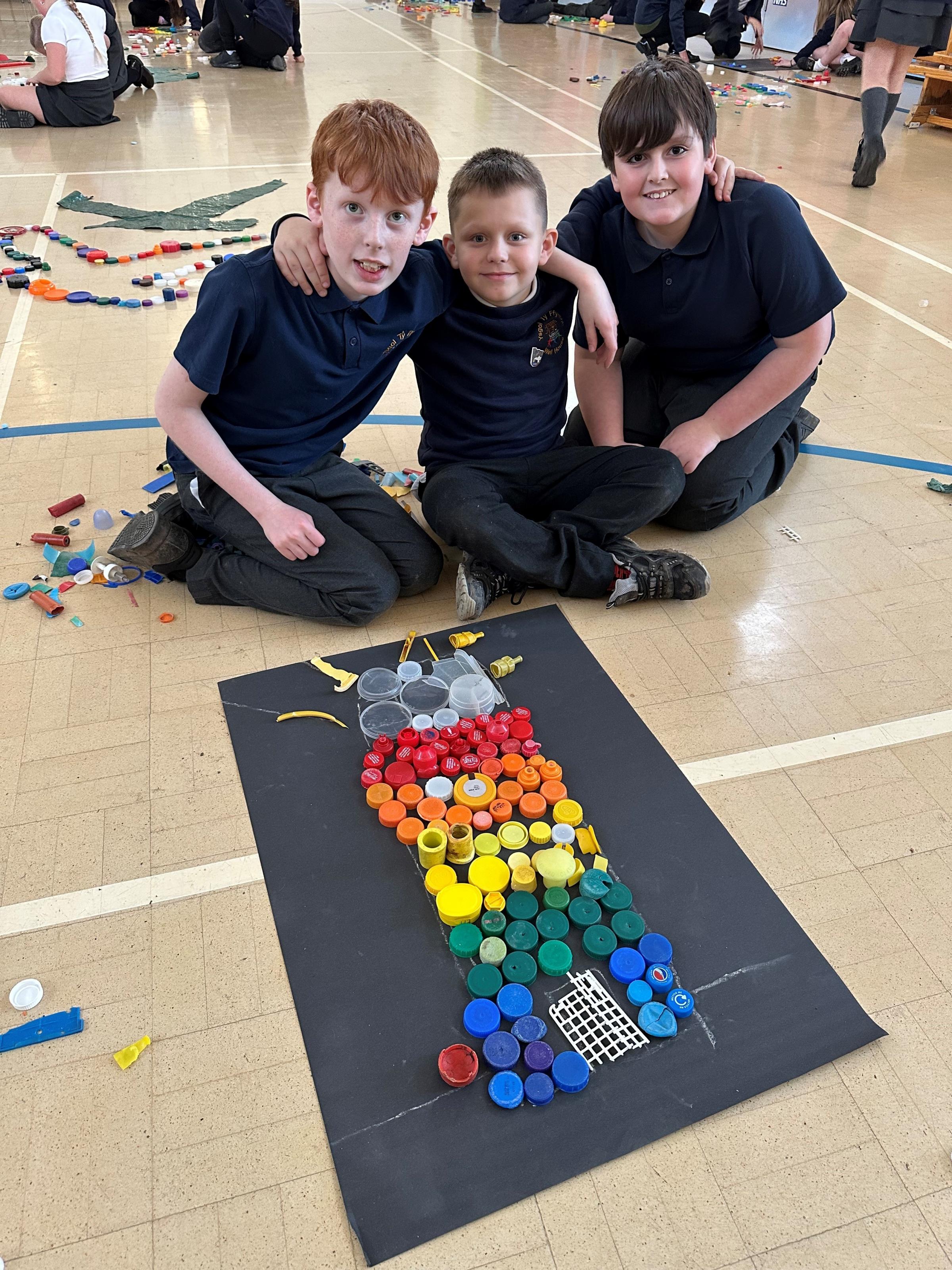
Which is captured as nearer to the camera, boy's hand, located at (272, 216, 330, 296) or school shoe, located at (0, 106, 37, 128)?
boy's hand, located at (272, 216, 330, 296)

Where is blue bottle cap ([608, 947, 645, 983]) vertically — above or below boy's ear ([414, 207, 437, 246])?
below

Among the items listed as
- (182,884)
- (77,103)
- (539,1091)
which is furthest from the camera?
(77,103)

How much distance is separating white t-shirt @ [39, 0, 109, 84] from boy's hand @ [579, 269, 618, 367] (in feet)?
14.1

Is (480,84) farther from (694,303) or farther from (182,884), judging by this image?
(182,884)

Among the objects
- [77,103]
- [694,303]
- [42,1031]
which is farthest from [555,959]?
[77,103]

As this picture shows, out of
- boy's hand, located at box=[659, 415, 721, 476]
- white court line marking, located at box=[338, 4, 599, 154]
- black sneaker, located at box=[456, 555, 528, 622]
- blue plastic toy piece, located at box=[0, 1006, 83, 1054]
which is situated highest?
white court line marking, located at box=[338, 4, 599, 154]

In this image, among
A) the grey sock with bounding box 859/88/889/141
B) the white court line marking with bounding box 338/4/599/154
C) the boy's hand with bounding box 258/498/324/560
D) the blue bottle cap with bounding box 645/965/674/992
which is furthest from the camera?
the white court line marking with bounding box 338/4/599/154

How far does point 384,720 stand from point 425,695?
8 cm

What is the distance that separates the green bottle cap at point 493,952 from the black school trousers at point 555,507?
724mm

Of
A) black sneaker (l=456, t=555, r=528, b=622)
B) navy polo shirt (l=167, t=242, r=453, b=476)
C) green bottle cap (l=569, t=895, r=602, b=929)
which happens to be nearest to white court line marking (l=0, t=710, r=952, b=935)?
green bottle cap (l=569, t=895, r=602, b=929)

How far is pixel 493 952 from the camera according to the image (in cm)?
111

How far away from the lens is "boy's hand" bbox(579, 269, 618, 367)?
169cm

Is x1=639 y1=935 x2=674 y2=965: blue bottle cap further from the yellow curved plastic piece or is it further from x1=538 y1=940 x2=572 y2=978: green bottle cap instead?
the yellow curved plastic piece

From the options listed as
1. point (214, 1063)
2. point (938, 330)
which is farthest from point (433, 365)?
point (938, 330)
